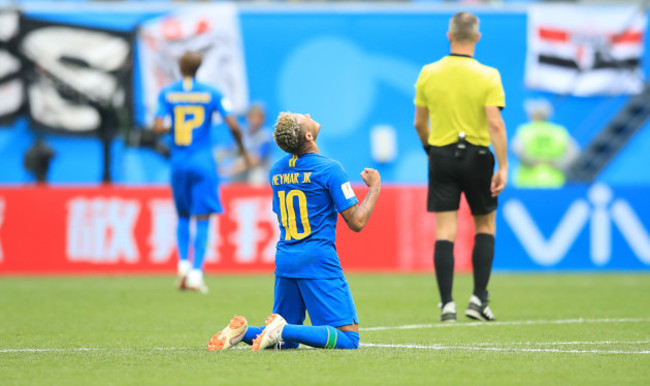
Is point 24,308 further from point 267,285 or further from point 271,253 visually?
point 271,253

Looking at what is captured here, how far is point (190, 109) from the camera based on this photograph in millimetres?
11297

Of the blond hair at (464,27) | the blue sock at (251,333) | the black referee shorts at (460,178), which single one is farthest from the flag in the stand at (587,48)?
the blue sock at (251,333)

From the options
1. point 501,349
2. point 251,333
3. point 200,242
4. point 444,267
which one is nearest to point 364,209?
point 251,333

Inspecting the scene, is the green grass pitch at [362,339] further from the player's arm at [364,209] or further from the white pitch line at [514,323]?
the player's arm at [364,209]

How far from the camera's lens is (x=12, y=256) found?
14898 millimetres

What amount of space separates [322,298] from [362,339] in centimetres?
93

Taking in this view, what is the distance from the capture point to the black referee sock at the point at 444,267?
27.3 feet

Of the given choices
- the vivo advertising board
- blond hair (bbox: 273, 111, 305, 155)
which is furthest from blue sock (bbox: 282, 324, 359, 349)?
the vivo advertising board

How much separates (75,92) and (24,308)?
455 inches

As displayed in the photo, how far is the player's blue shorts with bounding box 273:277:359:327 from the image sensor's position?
250 inches

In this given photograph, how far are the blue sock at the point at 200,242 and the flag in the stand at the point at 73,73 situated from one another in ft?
32.5

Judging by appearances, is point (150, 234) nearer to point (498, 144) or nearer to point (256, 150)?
point (256, 150)

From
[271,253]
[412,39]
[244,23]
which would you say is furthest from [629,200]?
[244,23]

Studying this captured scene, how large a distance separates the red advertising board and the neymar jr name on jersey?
8.28 metres
